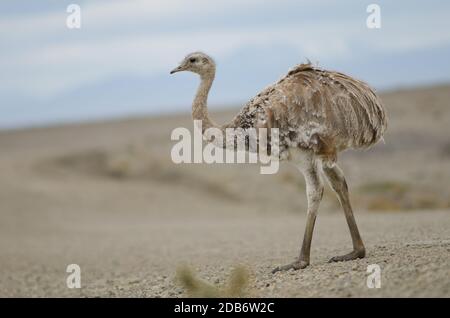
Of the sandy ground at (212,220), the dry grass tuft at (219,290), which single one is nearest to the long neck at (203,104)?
the sandy ground at (212,220)

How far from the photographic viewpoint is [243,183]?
29.8 meters

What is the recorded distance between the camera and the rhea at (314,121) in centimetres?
1006

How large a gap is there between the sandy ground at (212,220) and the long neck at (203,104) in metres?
2.01

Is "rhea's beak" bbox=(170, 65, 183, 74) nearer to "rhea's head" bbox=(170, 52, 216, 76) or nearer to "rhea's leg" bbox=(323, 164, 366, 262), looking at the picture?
"rhea's head" bbox=(170, 52, 216, 76)

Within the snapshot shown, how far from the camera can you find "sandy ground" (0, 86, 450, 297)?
32.7 ft

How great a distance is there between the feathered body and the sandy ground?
148 centimetres

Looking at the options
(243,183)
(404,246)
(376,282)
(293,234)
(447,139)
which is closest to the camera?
(376,282)

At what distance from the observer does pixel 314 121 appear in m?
10.1

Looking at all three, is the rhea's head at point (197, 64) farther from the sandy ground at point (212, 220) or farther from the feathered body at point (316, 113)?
the sandy ground at point (212, 220)

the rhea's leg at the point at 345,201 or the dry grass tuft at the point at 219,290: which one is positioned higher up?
the rhea's leg at the point at 345,201

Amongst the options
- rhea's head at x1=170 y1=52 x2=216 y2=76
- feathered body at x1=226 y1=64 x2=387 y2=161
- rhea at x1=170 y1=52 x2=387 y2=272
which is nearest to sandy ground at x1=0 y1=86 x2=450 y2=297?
rhea at x1=170 y1=52 x2=387 y2=272
